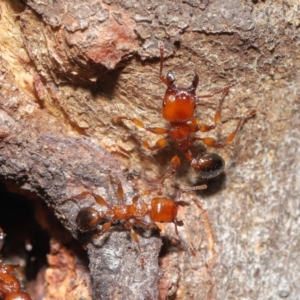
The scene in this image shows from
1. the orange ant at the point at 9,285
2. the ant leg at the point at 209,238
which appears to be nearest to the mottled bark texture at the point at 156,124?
the ant leg at the point at 209,238

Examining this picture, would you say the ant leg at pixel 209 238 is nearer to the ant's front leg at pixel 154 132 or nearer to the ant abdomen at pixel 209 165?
the ant abdomen at pixel 209 165

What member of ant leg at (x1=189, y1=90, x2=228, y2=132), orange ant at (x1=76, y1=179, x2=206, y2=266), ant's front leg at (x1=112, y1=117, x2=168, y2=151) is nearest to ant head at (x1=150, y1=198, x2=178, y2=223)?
orange ant at (x1=76, y1=179, x2=206, y2=266)

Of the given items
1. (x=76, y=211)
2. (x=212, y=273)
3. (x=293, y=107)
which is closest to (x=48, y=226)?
(x=76, y=211)

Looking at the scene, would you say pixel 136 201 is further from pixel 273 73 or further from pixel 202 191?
pixel 273 73

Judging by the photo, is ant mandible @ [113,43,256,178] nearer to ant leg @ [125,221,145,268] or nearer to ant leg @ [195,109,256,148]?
ant leg @ [195,109,256,148]

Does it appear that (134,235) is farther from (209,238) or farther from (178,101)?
(178,101)

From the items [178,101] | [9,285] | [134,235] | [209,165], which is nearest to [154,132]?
[178,101]

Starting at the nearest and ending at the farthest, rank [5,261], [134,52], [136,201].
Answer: [134,52] < [136,201] < [5,261]
